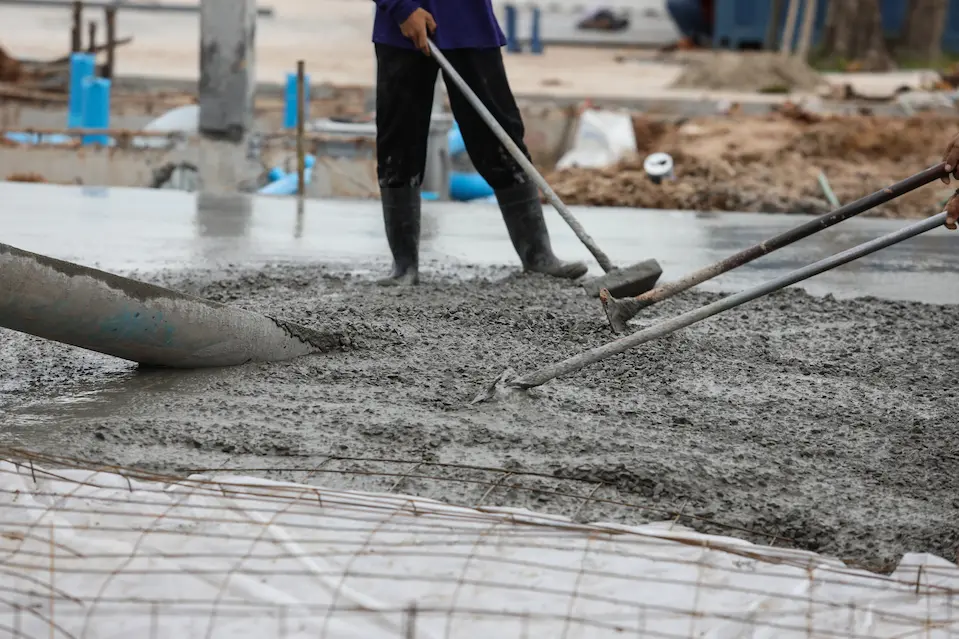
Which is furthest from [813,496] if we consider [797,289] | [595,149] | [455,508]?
[595,149]

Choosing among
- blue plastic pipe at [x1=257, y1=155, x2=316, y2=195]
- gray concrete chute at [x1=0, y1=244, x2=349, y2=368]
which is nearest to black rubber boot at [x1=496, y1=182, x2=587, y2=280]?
gray concrete chute at [x1=0, y1=244, x2=349, y2=368]

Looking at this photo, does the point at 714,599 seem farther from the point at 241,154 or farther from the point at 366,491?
the point at 241,154

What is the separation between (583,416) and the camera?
126 inches

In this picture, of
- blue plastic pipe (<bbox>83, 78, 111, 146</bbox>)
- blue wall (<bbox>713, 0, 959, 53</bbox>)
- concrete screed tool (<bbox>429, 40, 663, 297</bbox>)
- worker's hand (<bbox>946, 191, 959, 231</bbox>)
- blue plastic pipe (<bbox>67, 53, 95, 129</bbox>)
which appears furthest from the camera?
blue wall (<bbox>713, 0, 959, 53</bbox>)

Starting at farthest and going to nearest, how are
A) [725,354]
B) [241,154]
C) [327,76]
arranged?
[327,76], [241,154], [725,354]

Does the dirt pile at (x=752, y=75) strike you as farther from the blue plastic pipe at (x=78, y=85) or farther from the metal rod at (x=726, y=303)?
the metal rod at (x=726, y=303)

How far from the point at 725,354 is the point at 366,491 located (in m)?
1.69

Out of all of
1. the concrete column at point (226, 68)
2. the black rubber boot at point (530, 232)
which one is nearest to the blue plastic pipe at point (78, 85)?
the concrete column at point (226, 68)

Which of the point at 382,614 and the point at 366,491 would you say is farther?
the point at 366,491

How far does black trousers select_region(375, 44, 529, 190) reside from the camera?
475 cm

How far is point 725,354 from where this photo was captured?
155 inches

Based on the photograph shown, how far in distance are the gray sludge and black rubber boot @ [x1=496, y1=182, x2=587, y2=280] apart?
0.59 metres

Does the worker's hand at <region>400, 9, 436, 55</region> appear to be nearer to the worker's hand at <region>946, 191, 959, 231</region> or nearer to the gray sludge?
the gray sludge

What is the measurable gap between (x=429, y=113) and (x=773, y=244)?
1.84 metres
